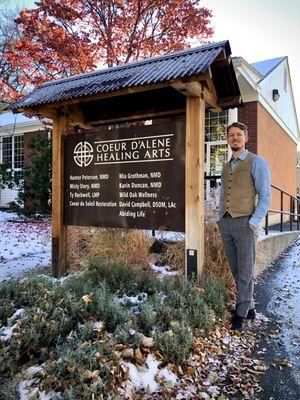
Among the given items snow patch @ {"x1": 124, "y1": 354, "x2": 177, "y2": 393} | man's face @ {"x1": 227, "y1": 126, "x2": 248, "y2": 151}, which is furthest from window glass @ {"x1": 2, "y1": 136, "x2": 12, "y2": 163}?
snow patch @ {"x1": 124, "y1": 354, "x2": 177, "y2": 393}

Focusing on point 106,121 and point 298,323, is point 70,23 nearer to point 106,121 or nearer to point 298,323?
point 106,121

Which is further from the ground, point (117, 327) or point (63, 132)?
point (63, 132)

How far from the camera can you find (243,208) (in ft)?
11.8

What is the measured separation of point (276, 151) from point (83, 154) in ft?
33.1

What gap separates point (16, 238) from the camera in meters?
8.91

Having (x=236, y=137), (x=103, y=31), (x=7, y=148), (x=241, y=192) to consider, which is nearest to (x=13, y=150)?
(x=7, y=148)

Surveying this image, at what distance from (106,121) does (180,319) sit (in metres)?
3.46

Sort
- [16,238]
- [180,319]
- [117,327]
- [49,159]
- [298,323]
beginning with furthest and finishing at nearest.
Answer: [49,159] → [16,238] → [298,323] → [180,319] → [117,327]

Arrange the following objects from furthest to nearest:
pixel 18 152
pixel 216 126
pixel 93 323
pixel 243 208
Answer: pixel 18 152 < pixel 216 126 < pixel 243 208 < pixel 93 323

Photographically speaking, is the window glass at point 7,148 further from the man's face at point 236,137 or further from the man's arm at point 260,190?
the man's arm at point 260,190

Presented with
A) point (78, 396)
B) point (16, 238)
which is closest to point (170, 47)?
point (16, 238)

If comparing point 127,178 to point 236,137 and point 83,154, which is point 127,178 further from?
point 236,137

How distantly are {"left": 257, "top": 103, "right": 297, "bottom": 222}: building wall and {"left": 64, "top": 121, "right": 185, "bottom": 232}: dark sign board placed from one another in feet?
21.9

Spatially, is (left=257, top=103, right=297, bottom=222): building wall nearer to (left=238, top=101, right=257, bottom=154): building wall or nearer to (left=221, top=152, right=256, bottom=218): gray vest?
(left=238, top=101, right=257, bottom=154): building wall
